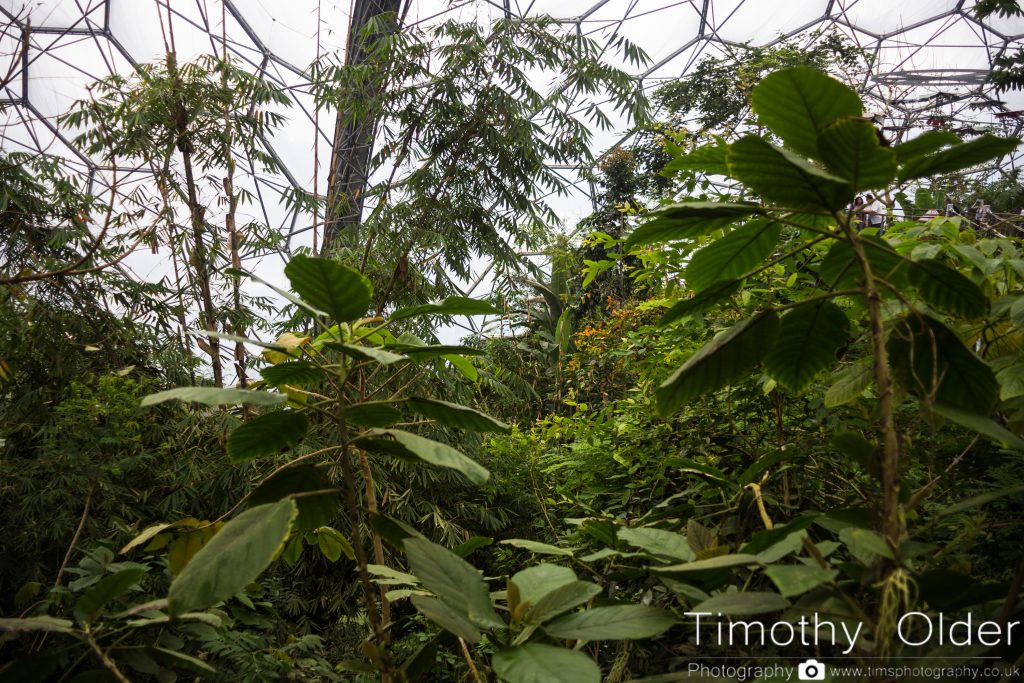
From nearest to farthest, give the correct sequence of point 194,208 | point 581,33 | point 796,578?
point 796,578, point 194,208, point 581,33

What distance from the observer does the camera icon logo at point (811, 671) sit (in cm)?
65

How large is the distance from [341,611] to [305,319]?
89.8 inches

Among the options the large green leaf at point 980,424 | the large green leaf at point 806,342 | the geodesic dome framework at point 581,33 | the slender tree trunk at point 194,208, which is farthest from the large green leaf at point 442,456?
the geodesic dome framework at point 581,33

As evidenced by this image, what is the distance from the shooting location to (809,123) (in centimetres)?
72

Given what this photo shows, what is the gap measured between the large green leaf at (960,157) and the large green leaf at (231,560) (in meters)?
0.83

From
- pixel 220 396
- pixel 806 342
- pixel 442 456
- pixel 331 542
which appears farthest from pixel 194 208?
pixel 806 342

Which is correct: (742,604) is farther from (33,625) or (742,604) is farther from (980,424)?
(33,625)

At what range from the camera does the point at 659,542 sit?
847 mm

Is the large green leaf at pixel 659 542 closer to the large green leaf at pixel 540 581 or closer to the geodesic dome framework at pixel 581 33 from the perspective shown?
the large green leaf at pixel 540 581

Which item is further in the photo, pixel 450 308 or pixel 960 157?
pixel 450 308

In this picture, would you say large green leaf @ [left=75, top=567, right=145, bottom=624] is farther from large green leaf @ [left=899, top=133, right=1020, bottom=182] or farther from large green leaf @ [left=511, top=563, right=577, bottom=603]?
large green leaf @ [left=899, top=133, right=1020, bottom=182]

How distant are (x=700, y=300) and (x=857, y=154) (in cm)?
28

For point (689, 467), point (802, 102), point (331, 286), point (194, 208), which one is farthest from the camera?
point (194, 208)

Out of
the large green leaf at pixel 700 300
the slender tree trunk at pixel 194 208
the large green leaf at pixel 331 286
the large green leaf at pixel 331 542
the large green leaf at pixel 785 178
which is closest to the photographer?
the large green leaf at pixel 785 178
